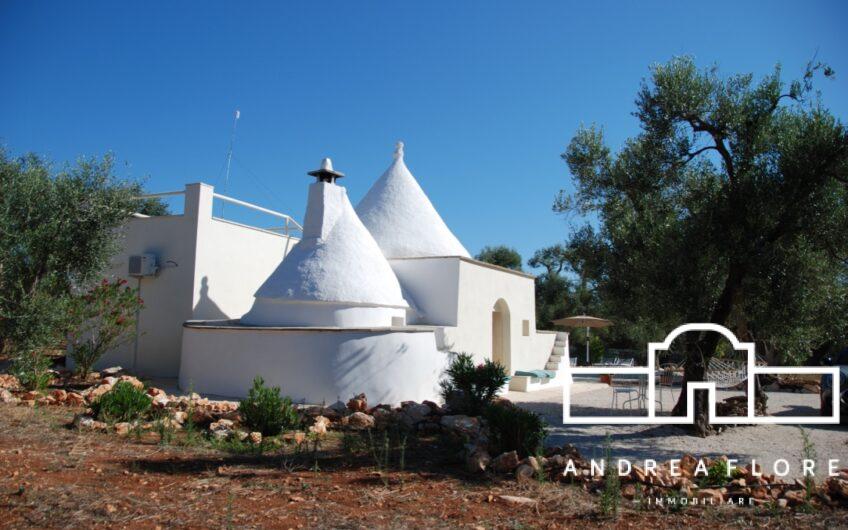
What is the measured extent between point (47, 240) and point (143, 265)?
11.6 ft

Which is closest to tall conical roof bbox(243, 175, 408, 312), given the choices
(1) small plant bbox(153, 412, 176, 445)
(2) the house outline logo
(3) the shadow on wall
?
(3) the shadow on wall

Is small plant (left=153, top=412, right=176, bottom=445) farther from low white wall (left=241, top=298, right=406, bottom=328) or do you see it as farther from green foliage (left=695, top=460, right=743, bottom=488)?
green foliage (left=695, top=460, right=743, bottom=488)

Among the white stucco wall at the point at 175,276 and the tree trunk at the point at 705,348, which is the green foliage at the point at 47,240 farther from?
the tree trunk at the point at 705,348

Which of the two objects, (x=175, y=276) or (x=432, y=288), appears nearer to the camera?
(x=175, y=276)

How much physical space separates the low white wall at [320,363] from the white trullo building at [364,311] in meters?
0.02

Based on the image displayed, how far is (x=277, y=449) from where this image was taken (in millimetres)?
7746

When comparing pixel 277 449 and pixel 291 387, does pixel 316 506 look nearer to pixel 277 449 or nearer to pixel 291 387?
pixel 277 449

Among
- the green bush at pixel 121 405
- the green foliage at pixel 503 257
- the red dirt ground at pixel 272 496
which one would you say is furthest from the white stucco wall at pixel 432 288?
the green foliage at pixel 503 257

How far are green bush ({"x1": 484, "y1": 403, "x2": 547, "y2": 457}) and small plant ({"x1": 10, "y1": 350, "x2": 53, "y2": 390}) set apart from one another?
8152 mm

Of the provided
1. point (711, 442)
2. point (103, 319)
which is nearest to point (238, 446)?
point (711, 442)

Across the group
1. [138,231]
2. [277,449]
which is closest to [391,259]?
[138,231]

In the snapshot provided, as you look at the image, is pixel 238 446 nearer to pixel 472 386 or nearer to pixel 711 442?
pixel 472 386

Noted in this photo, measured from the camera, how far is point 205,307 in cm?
1496

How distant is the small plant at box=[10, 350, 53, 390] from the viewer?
1048cm
